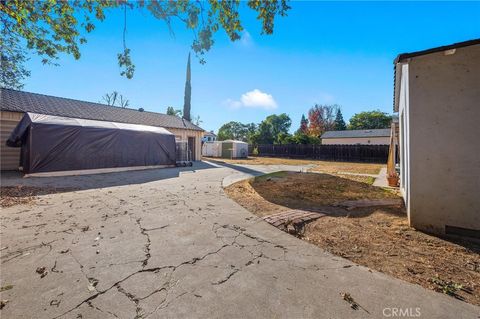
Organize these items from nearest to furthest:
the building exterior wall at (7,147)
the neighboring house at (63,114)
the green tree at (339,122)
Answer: the building exterior wall at (7,147) → the neighboring house at (63,114) → the green tree at (339,122)

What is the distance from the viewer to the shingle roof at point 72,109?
11.3 meters

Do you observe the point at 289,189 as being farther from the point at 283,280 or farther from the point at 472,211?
the point at 283,280

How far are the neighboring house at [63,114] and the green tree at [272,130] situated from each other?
59.8 ft

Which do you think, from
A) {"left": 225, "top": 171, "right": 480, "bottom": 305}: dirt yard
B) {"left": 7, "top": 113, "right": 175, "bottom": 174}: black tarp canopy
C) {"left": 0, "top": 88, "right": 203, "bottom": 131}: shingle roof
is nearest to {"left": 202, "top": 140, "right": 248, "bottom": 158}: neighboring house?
{"left": 0, "top": 88, "right": 203, "bottom": 131}: shingle roof

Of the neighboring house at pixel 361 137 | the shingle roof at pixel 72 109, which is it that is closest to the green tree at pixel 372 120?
the neighboring house at pixel 361 137

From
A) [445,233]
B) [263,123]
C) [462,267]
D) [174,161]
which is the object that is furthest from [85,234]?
[263,123]

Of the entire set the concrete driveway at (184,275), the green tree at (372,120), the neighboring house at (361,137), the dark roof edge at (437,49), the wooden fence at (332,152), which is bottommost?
the concrete driveway at (184,275)

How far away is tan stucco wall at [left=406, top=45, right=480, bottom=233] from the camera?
314 centimetres

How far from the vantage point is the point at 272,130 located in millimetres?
43938

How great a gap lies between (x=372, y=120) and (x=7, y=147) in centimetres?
5547

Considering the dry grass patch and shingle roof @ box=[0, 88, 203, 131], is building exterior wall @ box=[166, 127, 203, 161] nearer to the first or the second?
shingle roof @ box=[0, 88, 203, 131]

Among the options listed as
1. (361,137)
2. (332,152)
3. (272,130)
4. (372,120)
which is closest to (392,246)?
(332,152)

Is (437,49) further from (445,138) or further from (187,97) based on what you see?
(187,97)

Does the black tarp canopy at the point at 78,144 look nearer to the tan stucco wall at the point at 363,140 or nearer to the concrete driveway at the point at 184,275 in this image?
the concrete driveway at the point at 184,275
